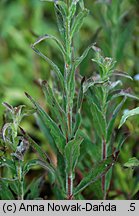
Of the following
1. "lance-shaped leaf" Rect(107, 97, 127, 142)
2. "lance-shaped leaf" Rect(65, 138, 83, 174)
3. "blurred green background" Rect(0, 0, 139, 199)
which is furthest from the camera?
"blurred green background" Rect(0, 0, 139, 199)

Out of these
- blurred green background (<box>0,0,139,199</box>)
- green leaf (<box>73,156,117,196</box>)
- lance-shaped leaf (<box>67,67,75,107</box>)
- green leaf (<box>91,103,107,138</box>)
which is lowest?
green leaf (<box>73,156,117,196</box>)

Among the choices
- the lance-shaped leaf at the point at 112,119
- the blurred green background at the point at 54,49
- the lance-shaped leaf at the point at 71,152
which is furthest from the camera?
the blurred green background at the point at 54,49

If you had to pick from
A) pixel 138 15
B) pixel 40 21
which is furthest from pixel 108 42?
pixel 40 21

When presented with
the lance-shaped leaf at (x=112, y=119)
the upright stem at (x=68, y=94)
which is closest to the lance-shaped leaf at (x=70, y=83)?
the upright stem at (x=68, y=94)

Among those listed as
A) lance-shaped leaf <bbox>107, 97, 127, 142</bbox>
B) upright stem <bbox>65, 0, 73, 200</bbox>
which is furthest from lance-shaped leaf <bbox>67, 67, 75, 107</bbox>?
lance-shaped leaf <bbox>107, 97, 127, 142</bbox>

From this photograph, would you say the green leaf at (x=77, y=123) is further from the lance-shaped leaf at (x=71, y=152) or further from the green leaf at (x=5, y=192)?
the green leaf at (x=5, y=192)

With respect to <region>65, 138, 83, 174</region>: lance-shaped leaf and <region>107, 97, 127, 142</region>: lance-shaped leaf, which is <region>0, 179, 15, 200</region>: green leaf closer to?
<region>65, 138, 83, 174</region>: lance-shaped leaf
